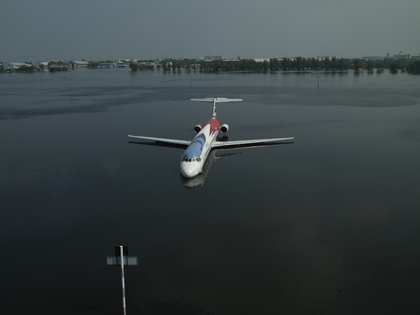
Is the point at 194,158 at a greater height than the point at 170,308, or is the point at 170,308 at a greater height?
the point at 194,158

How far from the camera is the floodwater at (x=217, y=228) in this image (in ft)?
64.3

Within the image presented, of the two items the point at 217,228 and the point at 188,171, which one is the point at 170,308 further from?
the point at 188,171

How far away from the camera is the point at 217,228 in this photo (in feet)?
89.0

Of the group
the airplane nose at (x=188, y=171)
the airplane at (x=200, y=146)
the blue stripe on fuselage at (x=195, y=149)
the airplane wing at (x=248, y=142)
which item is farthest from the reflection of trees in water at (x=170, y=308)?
the airplane wing at (x=248, y=142)

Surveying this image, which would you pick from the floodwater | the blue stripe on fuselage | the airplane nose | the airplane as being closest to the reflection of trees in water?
the floodwater

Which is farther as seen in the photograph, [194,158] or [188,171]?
[194,158]

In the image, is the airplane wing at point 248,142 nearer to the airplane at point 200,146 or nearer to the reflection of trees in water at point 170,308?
the airplane at point 200,146

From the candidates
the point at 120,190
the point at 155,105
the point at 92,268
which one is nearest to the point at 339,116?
the point at 155,105

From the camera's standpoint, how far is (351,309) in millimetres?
18469

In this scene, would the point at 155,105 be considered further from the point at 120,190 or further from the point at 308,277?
the point at 308,277

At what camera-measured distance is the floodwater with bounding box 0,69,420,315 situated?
19.6m

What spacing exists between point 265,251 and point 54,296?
43.9ft

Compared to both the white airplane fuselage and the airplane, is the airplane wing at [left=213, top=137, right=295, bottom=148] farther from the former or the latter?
the white airplane fuselage

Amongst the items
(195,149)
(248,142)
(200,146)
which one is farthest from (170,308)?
(248,142)
